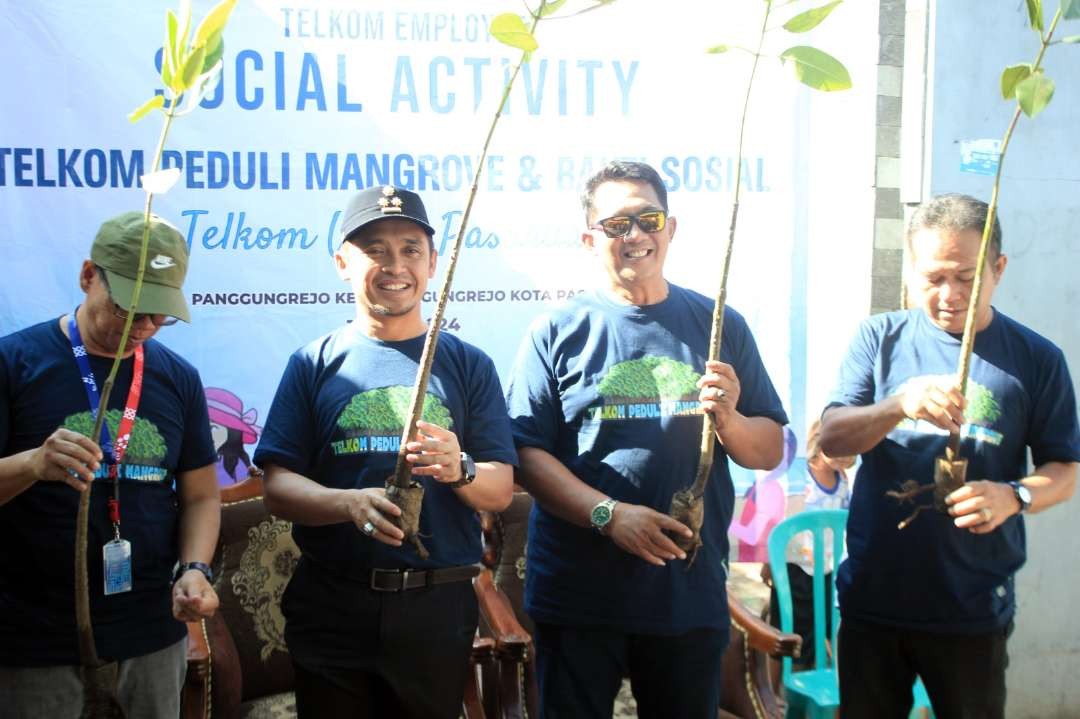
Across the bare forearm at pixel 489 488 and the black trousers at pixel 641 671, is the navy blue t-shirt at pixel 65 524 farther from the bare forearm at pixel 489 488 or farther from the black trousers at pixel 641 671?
the black trousers at pixel 641 671

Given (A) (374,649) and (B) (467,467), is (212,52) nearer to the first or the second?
(B) (467,467)

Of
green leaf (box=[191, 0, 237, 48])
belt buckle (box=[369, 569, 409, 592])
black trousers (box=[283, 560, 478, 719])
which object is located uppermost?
green leaf (box=[191, 0, 237, 48])

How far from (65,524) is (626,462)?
1211 millimetres

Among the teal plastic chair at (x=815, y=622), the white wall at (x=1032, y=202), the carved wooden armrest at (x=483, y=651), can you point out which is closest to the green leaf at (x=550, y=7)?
the carved wooden armrest at (x=483, y=651)

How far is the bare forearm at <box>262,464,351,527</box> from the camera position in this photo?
7.25ft

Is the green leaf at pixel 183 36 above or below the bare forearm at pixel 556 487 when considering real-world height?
above

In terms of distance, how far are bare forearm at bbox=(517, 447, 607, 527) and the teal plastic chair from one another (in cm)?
124

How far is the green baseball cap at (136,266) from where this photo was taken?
7.32 feet

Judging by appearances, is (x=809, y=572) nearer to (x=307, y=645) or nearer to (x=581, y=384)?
(x=581, y=384)

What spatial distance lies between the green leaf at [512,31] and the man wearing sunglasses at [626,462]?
74 cm

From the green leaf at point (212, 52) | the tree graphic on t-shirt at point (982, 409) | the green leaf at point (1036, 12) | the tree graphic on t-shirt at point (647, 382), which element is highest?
the green leaf at point (1036, 12)

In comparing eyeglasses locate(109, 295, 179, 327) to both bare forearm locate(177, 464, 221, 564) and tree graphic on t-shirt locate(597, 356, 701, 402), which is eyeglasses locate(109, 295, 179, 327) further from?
tree graphic on t-shirt locate(597, 356, 701, 402)

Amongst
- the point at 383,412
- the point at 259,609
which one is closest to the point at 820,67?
the point at 383,412

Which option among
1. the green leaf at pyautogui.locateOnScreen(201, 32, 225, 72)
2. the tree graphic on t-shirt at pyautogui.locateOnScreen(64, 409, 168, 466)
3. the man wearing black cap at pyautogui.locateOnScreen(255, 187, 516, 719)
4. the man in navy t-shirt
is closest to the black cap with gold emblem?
the man wearing black cap at pyautogui.locateOnScreen(255, 187, 516, 719)
